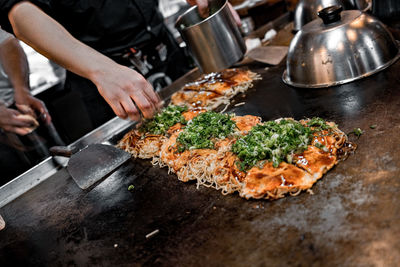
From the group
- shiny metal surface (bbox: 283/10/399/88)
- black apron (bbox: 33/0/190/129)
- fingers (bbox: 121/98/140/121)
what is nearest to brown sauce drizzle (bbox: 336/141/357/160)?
shiny metal surface (bbox: 283/10/399/88)

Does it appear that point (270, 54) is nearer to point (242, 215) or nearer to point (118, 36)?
point (118, 36)

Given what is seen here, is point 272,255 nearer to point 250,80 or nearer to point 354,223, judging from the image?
point 354,223

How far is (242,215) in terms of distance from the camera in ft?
7.88

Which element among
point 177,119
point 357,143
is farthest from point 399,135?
point 177,119

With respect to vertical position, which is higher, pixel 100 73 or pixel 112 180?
pixel 100 73

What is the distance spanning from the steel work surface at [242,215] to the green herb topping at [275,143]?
311 mm

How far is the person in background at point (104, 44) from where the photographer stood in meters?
3.04

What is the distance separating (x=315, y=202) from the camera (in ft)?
7.41

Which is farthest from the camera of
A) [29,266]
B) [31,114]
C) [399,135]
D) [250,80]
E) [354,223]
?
[31,114]

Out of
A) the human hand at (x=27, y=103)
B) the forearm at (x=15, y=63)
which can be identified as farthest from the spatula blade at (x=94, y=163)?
the forearm at (x=15, y=63)

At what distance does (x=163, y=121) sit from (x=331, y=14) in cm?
223

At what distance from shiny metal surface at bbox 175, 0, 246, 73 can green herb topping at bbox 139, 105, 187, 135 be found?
2.41 feet

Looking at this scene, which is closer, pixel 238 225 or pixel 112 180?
pixel 238 225

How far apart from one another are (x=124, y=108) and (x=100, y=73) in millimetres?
401
